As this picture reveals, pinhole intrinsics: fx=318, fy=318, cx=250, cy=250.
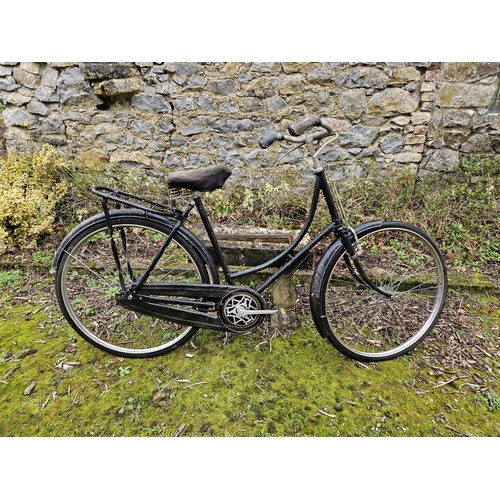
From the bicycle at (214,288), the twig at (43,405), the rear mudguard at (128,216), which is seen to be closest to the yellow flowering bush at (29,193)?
the bicycle at (214,288)

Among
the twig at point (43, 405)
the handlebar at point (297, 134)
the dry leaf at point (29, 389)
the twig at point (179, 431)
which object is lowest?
the twig at point (179, 431)

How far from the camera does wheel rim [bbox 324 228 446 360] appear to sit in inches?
92.0

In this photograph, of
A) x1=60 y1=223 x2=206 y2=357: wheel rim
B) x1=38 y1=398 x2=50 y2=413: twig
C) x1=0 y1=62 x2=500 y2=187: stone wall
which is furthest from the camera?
x1=0 y1=62 x2=500 y2=187: stone wall

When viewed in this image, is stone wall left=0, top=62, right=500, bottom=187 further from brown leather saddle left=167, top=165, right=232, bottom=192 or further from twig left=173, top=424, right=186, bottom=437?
twig left=173, top=424, right=186, bottom=437

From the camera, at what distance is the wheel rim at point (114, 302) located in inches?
89.4

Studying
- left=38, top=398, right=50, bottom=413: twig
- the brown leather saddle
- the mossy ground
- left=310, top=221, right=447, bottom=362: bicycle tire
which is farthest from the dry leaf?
left=310, top=221, right=447, bottom=362: bicycle tire

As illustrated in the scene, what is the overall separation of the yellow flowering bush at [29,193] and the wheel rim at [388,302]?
3.26 m

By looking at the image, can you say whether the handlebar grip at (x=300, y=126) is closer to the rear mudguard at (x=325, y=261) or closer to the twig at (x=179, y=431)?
the rear mudguard at (x=325, y=261)

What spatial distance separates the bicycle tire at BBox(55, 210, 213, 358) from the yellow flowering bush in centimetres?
65

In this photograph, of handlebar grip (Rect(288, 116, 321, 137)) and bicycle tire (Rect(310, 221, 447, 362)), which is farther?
bicycle tire (Rect(310, 221, 447, 362))

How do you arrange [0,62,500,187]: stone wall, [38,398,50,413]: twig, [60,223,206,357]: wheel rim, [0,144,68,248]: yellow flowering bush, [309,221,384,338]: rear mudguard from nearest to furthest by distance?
[38,398,50,413]: twig, [309,221,384,338]: rear mudguard, [60,223,206,357]: wheel rim, [0,144,68,248]: yellow flowering bush, [0,62,500,187]: stone wall

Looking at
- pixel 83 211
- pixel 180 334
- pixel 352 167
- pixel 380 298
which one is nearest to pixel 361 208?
pixel 352 167

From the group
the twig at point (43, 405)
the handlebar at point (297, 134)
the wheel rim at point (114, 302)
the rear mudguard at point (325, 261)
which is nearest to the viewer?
the handlebar at point (297, 134)

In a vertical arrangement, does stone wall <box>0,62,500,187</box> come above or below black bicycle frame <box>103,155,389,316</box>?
above
